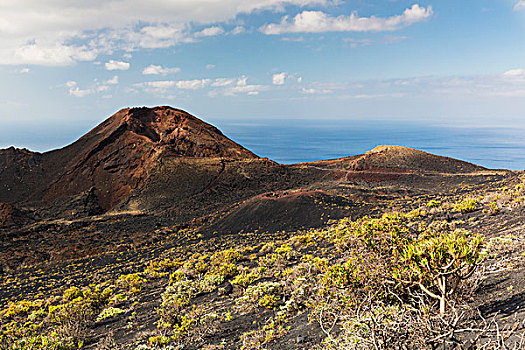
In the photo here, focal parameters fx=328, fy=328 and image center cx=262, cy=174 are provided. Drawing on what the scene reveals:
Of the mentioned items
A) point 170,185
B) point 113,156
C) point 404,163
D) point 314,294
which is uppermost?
point 113,156

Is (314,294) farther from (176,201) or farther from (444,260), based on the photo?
(176,201)

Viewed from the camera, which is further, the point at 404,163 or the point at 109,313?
the point at 404,163

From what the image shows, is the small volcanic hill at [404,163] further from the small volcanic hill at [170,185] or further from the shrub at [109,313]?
the shrub at [109,313]

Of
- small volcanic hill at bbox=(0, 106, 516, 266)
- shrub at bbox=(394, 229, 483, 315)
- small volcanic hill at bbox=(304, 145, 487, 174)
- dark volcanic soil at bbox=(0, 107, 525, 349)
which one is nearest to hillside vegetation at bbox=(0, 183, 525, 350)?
shrub at bbox=(394, 229, 483, 315)

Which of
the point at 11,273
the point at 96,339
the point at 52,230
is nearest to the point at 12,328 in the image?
the point at 96,339

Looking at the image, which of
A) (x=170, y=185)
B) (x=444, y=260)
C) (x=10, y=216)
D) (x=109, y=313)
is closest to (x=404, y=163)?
(x=170, y=185)

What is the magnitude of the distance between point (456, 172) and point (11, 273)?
52492 millimetres

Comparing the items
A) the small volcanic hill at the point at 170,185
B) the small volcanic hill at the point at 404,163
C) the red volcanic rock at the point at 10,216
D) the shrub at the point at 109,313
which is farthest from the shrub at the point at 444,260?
the small volcanic hill at the point at 404,163

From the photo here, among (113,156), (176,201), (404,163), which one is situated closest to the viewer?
(176,201)

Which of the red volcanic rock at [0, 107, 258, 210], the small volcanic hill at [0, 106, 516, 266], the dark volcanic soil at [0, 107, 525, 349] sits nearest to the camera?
the dark volcanic soil at [0, 107, 525, 349]

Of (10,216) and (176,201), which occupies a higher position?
(10,216)

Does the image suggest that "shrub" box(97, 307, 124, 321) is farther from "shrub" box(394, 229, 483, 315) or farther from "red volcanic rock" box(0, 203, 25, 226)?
"red volcanic rock" box(0, 203, 25, 226)

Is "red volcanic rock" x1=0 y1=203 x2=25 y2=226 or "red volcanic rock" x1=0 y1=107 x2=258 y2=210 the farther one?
"red volcanic rock" x1=0 y1=107 x2=258 y2=210

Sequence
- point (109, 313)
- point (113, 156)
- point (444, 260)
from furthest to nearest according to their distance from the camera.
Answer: point (113, 156) → point (109, 313) → point (444, 260)
